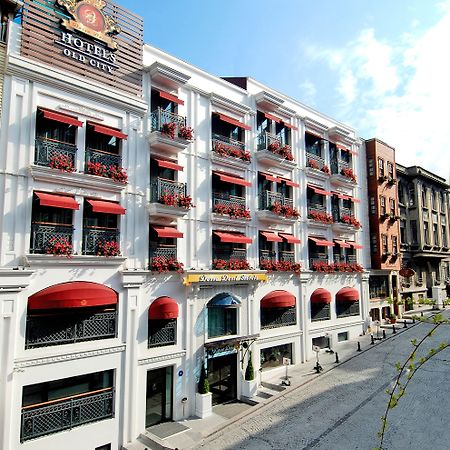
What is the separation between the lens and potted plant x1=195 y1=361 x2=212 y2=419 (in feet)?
62.9

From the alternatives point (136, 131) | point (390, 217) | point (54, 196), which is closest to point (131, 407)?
point (54, 196)

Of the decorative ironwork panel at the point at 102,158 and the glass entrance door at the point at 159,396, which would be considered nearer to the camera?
the decorative ironwork panel at the point at 102,158

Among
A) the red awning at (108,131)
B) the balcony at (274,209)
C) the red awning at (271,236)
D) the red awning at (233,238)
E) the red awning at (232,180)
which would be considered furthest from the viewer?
the balcony at (274,209)

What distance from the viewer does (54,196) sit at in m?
15.7

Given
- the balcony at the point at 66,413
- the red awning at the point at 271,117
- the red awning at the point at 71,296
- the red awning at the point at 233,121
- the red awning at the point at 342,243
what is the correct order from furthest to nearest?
the red awning at the point at 342,243 < the red awning at the point at 271,117 < the red awning at the point at 233,121 < the red awning at the point at 71,296 < the balcony at the point at 66,413

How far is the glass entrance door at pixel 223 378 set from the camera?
21.0 metres

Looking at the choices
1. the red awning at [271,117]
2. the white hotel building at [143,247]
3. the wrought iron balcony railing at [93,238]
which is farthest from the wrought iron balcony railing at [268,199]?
the wrought iron balcony railing at [93,238]

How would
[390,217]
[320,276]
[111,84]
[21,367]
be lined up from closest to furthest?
[21,367]
[111,84]
[320,276]
[390,217]

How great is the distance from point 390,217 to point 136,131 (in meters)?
28.5

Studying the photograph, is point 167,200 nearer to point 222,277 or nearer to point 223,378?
point 222,277

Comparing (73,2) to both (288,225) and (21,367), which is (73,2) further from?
(288,225)

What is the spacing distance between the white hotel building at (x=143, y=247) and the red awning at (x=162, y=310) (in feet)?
0.18

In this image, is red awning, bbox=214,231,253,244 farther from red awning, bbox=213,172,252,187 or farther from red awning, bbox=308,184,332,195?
red awning, bbox=308,184,332,195

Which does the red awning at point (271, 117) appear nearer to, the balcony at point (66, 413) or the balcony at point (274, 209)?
the balcony at point (274, 209)
